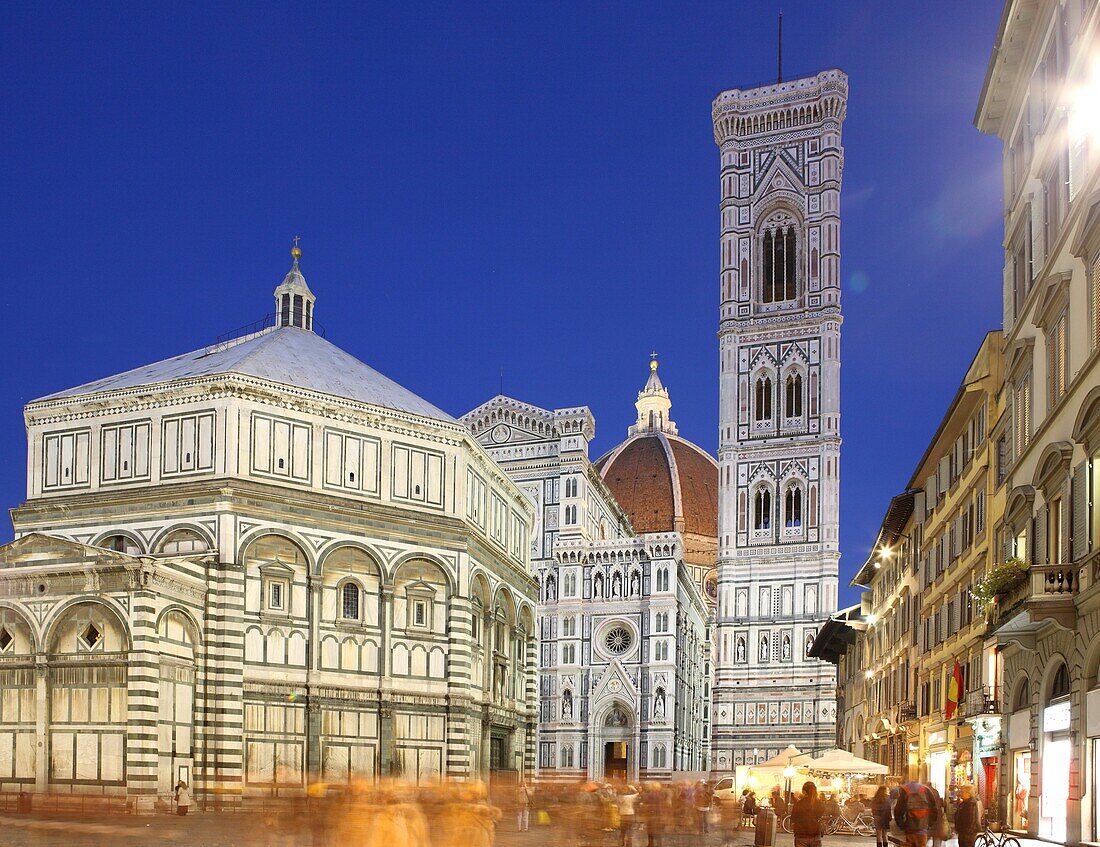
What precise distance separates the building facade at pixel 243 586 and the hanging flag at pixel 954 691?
51.6 ft

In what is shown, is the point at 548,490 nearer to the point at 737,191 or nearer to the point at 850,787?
the point at 737,191

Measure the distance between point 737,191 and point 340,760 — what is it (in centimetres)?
6634

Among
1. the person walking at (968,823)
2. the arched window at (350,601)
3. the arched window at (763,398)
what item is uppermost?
the arched window at (763,398)

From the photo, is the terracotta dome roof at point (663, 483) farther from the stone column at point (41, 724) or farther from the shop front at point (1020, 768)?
the shop front at point (1020, 768)

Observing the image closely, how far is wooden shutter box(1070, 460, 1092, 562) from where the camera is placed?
860 inches

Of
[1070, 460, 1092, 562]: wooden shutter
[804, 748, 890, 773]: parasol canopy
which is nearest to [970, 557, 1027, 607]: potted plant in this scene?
[1070, 460, 1092, 562]: wooden shutter

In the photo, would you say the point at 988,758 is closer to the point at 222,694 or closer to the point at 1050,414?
the point at 1050,414

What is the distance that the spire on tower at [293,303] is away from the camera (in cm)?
5375

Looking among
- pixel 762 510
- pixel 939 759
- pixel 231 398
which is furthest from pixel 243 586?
pixel 762 510

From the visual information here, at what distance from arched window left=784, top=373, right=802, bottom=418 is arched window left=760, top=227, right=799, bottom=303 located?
6.11m

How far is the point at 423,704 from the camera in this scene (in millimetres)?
44969

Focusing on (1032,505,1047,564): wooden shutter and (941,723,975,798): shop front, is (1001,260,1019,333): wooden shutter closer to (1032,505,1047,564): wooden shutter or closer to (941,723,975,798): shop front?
(1032,505,1047,564): wooden shutter

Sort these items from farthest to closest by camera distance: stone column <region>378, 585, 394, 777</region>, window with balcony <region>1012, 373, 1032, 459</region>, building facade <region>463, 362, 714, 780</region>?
building facade <region>463, 362, 714, 780</region>
stone column <region>378, 585, 394, 777</region>
window with balcony <region>1012, 373, 1032, 459</region>

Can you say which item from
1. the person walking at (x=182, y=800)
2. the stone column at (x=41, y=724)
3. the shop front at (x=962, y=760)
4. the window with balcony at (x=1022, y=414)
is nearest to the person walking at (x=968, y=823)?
the window with balcony at (x=1022, y=414)
